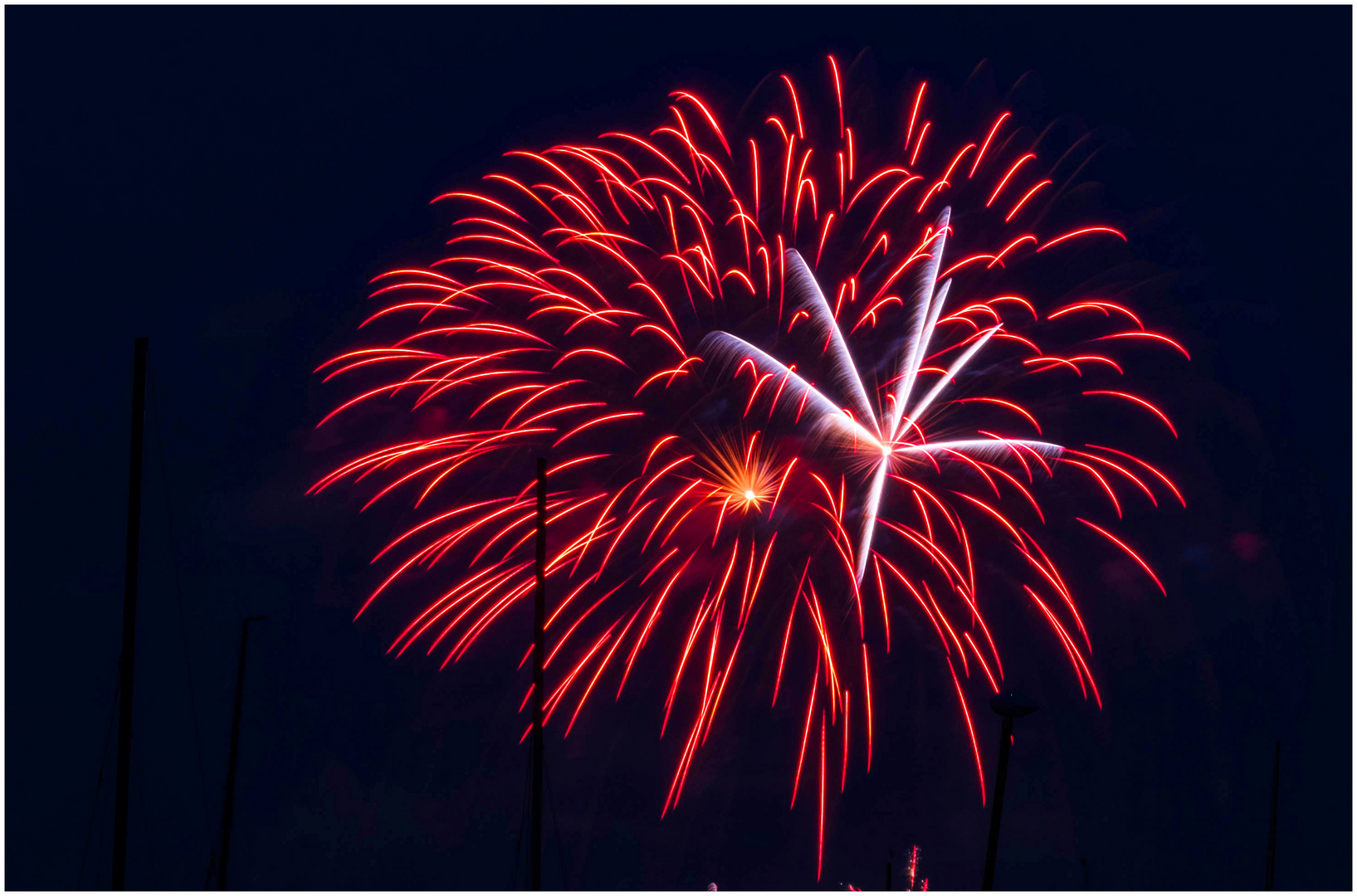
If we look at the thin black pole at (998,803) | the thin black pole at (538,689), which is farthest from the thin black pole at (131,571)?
the thin black pole at (998,803)

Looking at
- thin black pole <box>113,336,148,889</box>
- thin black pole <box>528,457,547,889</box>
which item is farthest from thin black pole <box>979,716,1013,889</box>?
thin black pole <box>113,336,148,889</box>

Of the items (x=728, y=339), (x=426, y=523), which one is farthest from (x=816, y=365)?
(x=426, y=523)

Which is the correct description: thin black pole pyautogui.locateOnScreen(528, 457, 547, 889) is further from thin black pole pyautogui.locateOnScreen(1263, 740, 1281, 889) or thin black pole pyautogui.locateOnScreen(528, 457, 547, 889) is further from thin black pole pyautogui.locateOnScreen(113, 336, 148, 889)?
thin black pole pyautogui.locateOnScreen(1263, 740, 1281, 889)

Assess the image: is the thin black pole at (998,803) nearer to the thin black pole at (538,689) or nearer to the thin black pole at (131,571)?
the thin black pole at (538,689)

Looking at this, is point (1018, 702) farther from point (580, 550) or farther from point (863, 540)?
point (580, 550)
